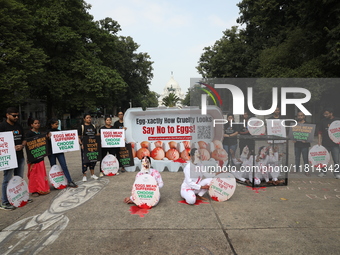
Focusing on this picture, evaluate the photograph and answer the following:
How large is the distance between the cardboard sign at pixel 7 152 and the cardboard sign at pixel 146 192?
2665mm

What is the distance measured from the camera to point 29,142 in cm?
602

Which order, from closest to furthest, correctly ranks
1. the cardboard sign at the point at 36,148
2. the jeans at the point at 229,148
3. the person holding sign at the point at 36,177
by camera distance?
the cardboard sign at the point at 36,148, the person holding sign at the point at 36,177, the jeans at the point at 229,148

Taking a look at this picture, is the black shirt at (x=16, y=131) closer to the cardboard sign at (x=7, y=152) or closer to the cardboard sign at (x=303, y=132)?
the cardboard sign at (x=7, y=152)

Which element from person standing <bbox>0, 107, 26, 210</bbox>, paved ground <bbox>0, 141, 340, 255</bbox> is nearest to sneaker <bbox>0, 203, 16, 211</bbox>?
person standing <bbox>0, 107, 26, 210</bbox>

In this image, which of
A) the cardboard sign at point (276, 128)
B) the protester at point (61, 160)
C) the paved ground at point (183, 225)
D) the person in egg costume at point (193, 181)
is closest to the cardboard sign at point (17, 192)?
the paved ground at point (183, 225)

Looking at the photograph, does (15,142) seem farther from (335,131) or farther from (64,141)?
(335,131)

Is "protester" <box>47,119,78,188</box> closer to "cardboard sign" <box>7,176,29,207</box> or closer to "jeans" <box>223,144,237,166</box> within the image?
"cardboard sign" <box>7,176,29,207</box>

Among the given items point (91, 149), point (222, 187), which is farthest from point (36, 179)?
point (222, 187)

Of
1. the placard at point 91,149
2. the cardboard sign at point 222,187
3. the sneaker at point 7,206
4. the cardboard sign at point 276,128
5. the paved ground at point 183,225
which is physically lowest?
the paved ground at point 183,225

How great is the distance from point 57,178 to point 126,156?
2365mm

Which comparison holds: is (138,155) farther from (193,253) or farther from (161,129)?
(193,253)

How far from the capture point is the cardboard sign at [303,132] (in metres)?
7.52

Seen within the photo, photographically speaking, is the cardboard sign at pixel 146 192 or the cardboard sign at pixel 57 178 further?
the cardboard sign at pixel 57 178

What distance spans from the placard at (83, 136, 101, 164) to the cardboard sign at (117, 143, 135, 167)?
2.63 ft
